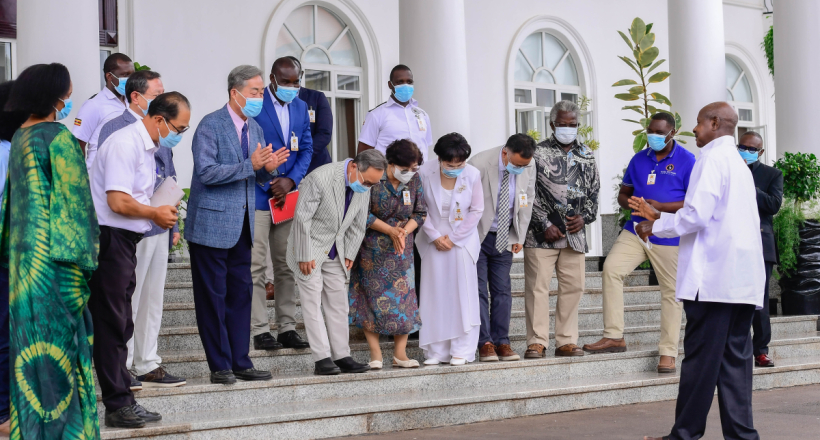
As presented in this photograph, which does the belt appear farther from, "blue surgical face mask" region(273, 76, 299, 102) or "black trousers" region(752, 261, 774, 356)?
"black trousers" region(752, 261, 774, 356)

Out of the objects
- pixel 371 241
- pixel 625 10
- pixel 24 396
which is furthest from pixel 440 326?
pixel 625 10

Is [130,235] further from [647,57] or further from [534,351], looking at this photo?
[647,57]

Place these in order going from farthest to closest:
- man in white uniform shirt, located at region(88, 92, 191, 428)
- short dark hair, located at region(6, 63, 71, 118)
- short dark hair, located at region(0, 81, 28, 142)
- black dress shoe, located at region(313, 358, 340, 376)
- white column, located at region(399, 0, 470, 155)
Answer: white column, located at region(399, 0, 470, 155)
black dress shoe, located at region(313, 358, 340, 376)
man in white uniform shirt, located at region(88, 92, 191, 428)
short dark hair, located at region(0, 81, 28, 142)
short dark hair, located at region(6, 63, 71, 118)

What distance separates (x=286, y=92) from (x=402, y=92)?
1135 mm

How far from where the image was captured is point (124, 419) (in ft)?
15.6

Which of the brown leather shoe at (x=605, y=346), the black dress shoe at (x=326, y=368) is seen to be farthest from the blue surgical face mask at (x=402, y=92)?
the brown leather shoe at (x=605, y=346)

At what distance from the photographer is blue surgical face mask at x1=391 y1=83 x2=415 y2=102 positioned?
23.6 ft

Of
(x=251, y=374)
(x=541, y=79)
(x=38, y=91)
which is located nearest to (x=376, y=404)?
(x=251, y=374)

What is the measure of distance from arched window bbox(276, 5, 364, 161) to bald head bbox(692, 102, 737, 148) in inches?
275

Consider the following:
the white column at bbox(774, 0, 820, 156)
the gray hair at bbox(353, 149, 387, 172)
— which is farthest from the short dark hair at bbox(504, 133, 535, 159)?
the white column at bbox(774, 0, 820, 156)

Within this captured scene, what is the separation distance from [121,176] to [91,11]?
2.75m

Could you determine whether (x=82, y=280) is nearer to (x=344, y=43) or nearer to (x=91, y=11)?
(x=91, y=11)

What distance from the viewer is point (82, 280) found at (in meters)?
4.04

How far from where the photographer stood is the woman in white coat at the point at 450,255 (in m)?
6.81
